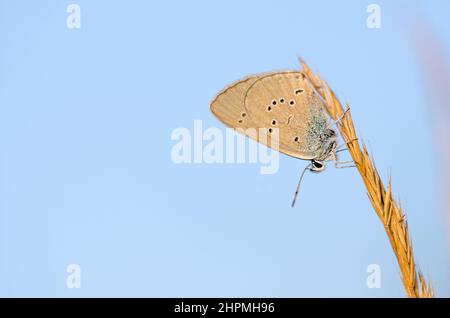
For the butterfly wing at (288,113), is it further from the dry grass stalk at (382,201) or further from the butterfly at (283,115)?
the dry grass stalk at (382,201)

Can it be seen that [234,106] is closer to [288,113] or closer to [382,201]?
[288,113]

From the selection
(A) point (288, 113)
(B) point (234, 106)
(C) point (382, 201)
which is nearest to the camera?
(C) point (382, 201)

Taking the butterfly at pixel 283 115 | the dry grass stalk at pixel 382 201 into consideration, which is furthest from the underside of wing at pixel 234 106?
the dry grass stalk at pixel 382 201

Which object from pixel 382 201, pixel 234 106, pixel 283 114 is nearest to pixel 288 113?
pixel 283 114

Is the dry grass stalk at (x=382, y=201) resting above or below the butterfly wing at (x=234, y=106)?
below

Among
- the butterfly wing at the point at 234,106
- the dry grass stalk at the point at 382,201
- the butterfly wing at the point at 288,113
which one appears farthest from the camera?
the butterfly wing at the point at 234,106
